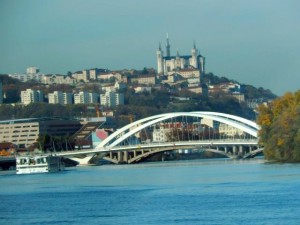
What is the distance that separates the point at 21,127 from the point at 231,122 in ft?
149

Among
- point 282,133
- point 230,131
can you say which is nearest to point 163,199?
point 282,133

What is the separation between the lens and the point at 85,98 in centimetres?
19100

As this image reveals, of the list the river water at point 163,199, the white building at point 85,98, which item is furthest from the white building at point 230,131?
the white building at point 85,98

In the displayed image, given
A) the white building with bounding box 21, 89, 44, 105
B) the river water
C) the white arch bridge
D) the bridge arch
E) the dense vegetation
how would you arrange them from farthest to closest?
the white building with bounding box 21, 89, 44, 105
the bridge arch
the white arch bridge
the dense vegetation
the river water

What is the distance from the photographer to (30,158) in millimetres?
86500

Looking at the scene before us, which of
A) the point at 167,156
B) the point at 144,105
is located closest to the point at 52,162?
the point at 167,156

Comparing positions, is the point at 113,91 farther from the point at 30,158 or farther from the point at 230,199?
the point at 230,199

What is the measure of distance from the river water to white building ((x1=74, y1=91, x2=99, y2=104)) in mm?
123250

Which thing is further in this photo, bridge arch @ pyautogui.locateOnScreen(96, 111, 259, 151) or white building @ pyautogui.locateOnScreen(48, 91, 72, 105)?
white building @ pyautogui.locateOnScreen(48, 91, 72, 105)

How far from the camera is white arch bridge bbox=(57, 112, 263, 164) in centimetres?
9344

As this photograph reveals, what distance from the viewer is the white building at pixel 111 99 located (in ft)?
606

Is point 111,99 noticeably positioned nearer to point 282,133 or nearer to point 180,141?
point 180,141

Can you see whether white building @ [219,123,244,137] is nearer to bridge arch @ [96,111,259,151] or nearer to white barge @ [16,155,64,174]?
bridge arch @ [96,111,259,151]

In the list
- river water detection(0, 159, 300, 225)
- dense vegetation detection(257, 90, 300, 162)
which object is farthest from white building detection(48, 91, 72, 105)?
river water detection(0, 159, 300, 225)
